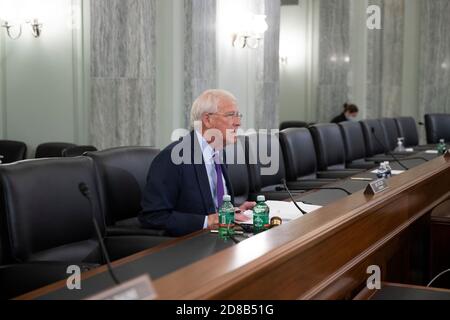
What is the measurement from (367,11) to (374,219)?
8116mm

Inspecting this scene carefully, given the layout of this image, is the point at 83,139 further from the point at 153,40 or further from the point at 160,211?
the point at 160,211

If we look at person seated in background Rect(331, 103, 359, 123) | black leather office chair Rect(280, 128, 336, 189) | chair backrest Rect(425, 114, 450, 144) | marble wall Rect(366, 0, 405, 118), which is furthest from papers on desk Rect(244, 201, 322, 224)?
marble wall Rect(366, 0, 405, 118)

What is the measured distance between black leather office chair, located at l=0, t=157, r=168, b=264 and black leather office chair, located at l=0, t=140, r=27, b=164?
11.1 ft

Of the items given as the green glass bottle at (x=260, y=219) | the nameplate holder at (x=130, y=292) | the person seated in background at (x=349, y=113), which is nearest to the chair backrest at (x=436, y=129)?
the person seated in background at (x=349, y=113)

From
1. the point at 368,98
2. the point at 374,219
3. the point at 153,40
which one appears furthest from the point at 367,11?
the point at 374,219

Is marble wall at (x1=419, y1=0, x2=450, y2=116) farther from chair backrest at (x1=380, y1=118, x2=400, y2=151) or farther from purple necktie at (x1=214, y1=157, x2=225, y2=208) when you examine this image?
purple necktie at (x1=214, y1=157, x2=225, y2=208)

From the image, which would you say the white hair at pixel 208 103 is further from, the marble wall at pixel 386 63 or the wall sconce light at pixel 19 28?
the marble wall at pixel 386 63

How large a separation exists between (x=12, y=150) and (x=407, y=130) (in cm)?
517

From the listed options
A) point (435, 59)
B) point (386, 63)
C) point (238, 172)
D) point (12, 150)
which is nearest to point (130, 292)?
point (238, 172)

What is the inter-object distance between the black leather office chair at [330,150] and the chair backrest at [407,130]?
2641 millimetres

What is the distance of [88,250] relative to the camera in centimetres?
261

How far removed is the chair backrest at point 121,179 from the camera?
116 inches

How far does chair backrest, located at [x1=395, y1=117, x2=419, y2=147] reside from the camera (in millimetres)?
8422

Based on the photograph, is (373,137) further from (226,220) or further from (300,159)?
(226,220)
